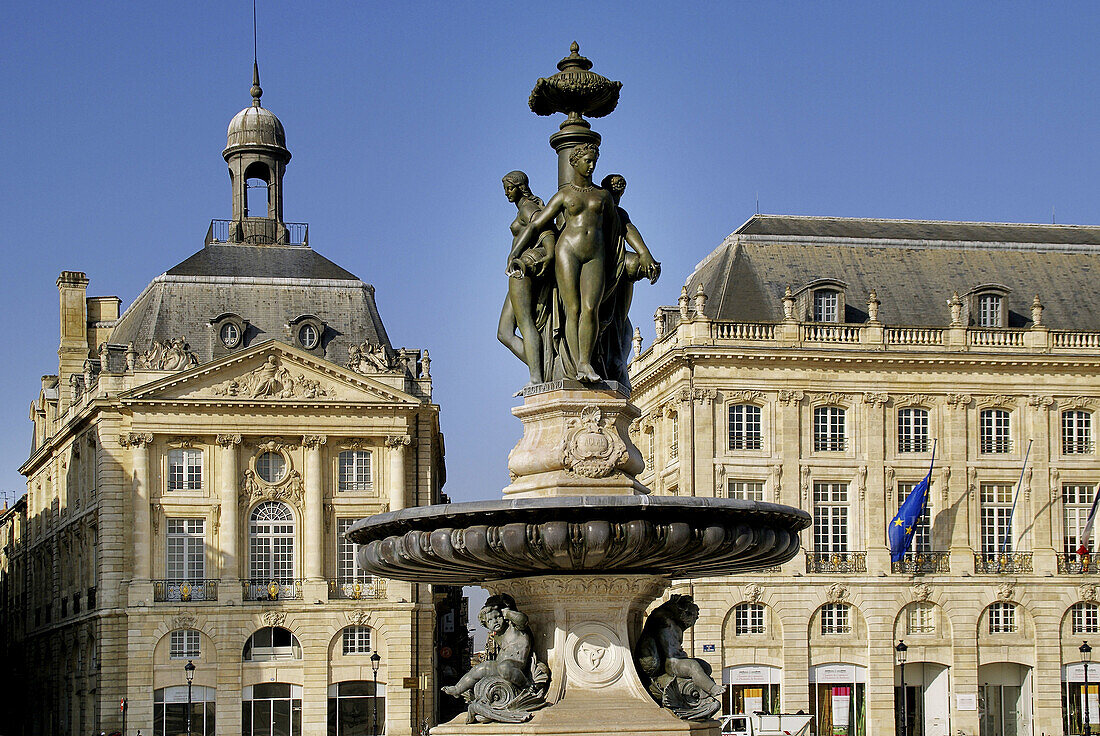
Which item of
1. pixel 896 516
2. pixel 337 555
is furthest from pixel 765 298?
pixel 337 555

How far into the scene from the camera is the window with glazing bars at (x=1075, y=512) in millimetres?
62469

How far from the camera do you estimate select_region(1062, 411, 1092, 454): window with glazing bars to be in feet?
207

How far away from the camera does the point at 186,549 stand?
65.1 m

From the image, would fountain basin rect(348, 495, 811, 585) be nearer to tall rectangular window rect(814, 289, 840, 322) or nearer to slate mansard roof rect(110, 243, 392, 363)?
tall rectangular window rect(814, 289, 840, 322)

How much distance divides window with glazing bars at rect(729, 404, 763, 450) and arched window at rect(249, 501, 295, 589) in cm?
1674

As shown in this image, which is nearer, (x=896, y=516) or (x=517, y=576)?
(x=517, y=576)

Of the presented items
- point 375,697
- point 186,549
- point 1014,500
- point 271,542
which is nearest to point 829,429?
point 1014,500

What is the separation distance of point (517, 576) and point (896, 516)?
152 feet

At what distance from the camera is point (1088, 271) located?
66375 millimetres

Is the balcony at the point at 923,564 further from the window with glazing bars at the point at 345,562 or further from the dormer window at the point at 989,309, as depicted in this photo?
the window with glazing bars at the point at 345,562

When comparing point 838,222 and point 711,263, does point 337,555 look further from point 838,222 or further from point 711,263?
point 838,222

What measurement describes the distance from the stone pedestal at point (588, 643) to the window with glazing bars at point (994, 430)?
48.9 m

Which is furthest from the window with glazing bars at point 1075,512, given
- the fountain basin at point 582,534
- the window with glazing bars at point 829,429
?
the fountain basin at point 582,534

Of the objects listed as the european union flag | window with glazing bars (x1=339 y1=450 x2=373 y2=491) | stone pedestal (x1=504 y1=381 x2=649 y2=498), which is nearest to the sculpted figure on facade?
stone pedestal (x1=504 y1=381 x2=649 y2=498)
